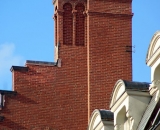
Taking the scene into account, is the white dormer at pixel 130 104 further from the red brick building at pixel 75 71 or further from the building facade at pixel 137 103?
the red brick building at pixel 75 71

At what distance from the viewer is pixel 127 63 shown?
35625 millimetres

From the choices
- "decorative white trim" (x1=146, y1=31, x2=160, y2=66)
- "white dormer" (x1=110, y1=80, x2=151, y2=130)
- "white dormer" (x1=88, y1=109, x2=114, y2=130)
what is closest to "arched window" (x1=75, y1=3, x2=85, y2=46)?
"white dormer" (x1=88, y1=109, x2=114, y2=130)

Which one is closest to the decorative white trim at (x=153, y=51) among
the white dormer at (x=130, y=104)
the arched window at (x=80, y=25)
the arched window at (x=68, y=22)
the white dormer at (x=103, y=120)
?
the white dormer at (x=130, y=104)

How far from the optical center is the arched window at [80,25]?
36.0 metres

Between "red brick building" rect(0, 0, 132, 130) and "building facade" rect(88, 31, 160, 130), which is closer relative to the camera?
"building facade" rect(88, 31, 160, 130)

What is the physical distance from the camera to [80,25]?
36.2m

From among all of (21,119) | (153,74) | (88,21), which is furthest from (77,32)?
(153,74)

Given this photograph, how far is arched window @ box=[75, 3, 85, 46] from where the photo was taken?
118ft

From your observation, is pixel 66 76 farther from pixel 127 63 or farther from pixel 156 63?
pixel 156 63

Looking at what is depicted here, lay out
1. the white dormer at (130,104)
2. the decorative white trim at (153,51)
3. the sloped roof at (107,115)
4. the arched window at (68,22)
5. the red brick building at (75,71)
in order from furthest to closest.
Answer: the arched window at (68,22), the red brick building at (75,71), the sloped roof at (107,115), the white dormer at (130,104), the decorative white trim at (153,51)

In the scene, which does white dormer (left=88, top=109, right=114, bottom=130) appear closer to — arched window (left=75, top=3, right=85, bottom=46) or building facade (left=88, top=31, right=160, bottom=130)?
building facade (left=88, top=31, right=160, bottom=130)

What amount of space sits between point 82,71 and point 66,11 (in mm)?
2153

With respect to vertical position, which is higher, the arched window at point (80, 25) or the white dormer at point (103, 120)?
the arched window at point (80, 25)

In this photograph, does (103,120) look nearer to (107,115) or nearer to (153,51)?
(107,115)
